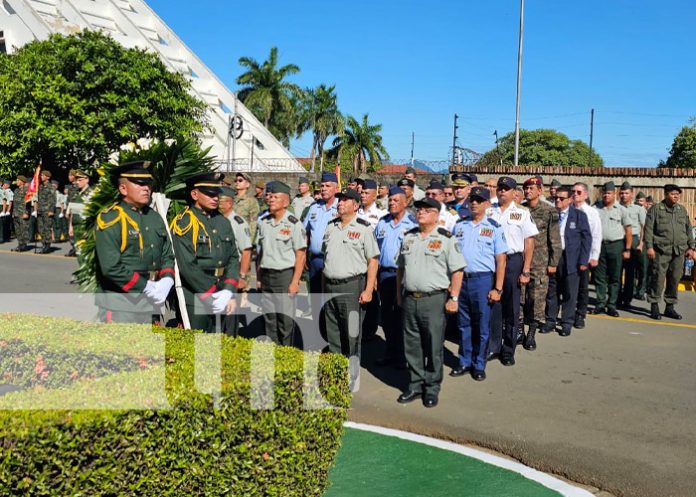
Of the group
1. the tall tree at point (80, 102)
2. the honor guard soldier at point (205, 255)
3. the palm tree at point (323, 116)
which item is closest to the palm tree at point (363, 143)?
the palm tree at point (323, 116)

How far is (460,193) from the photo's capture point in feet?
31.7

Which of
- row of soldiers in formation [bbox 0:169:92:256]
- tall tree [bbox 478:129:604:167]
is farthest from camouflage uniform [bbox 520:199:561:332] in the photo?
tall tree [bbox 478:129:604:167]

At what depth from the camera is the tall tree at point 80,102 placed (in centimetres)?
2562

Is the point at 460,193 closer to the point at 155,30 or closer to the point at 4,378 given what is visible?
the point at 4,378

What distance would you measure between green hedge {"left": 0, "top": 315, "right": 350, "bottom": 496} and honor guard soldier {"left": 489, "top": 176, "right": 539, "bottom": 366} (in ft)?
13.7

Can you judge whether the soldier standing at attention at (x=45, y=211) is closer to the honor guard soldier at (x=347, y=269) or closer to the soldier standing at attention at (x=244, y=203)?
the soldier standing at attention at (x=244, y=203)

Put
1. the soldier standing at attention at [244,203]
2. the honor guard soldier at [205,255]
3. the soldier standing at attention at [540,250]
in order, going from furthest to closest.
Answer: the soldier standing at attention at [244,203]
the soldier standing at attention at [540,250]
the honor guard soldier at [205,255]

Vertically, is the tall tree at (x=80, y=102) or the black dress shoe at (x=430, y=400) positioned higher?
the tall tree at (x=80, y=102)

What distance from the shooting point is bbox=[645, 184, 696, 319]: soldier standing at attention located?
1028cm

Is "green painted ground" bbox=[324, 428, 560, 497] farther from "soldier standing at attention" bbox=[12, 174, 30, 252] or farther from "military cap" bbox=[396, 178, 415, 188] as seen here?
"soldier standing at attention" bbox=[12, 174, 30, 252]

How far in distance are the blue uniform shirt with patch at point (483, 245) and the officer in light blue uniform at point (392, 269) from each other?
0.61m

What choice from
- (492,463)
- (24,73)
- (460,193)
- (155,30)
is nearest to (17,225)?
(24,73)

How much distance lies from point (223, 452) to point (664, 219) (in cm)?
881

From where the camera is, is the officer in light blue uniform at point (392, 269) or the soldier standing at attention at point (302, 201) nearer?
the officer in light blue uniform at point (392, 269)
